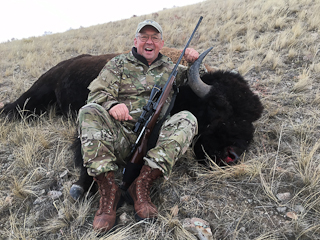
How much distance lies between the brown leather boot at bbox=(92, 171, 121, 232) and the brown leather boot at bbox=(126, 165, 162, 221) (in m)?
0.16

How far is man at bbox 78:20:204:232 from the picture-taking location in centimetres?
195

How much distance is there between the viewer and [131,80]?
2729 millimetres

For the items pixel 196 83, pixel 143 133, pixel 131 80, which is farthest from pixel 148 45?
pixel 143 133

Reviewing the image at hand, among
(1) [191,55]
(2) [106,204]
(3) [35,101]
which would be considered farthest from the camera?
(3) [35,101]

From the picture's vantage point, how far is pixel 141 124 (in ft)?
7.86

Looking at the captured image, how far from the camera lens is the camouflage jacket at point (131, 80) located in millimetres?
2586

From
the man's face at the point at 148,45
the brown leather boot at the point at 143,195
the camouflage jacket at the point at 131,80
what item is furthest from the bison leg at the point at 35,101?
the brown leather boot at the point at 143,195

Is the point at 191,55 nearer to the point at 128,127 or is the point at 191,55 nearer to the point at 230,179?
the point at 128,127

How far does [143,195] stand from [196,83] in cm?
158

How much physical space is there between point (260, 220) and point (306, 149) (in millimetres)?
1173

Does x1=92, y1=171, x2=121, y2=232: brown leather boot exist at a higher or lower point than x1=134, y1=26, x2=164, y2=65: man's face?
lower

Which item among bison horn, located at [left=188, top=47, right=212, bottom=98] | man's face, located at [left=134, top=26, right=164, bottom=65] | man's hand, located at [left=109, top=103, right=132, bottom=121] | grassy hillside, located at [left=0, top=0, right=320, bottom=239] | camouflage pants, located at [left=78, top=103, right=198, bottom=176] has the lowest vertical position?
grassy hillside, located at [left=0, top=0, right=320, bottom=239]

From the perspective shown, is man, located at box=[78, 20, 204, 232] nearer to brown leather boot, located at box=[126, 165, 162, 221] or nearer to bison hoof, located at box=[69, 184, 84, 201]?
brown leather boot, located at box=[126, 165, 162, 221]

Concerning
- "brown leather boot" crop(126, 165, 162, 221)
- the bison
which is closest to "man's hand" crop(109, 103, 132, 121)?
"brown leather boot" crop(126, 165, 162, 221)
